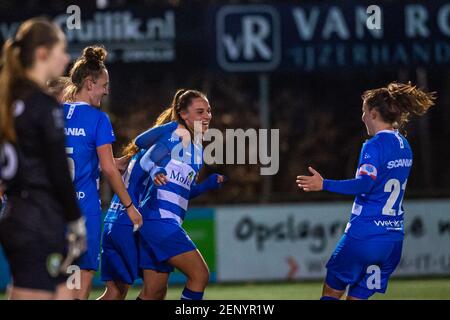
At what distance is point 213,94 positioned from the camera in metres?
20.0

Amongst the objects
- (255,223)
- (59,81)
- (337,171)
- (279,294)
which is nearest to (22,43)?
(59,81)

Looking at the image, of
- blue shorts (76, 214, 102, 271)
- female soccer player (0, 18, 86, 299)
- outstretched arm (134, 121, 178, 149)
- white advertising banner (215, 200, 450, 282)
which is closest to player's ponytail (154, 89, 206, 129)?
outstretched arm (134, 121, 178, 149)

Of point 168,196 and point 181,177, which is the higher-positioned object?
point 181,177

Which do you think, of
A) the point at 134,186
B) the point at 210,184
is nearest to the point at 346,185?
the point at 210,184

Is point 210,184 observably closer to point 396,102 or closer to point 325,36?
point 396,102

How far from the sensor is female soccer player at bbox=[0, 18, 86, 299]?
4.82 metres

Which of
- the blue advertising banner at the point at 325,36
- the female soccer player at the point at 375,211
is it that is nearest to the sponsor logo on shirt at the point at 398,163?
the female soccer player at the point at 375,211

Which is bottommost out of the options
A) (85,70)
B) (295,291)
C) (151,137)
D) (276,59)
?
(295,291)

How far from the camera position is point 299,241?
13.7 m

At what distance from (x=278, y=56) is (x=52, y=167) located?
9340 millimetres

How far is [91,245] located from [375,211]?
190cm

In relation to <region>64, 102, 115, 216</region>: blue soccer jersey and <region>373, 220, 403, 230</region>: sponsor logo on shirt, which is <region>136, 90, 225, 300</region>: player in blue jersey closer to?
<region>64, 102, 115, 216</region>: blue soccer jersey

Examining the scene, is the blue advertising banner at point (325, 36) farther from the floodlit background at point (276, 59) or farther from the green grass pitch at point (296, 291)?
the green grass pitch at point (296, 291)

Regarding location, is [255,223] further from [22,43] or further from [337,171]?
[22,43]
